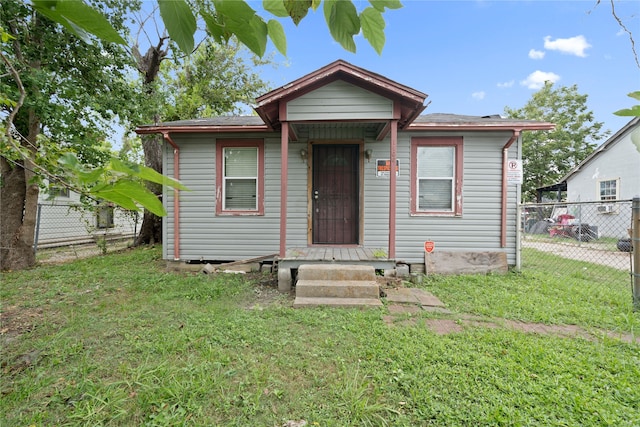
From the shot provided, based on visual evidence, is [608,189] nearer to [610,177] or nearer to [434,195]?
[610,177]

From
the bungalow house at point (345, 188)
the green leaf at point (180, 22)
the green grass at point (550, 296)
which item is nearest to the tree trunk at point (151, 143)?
the bungalow house at point (345, 188)

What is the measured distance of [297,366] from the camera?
7.48 ft

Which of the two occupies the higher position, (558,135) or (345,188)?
(558,135)

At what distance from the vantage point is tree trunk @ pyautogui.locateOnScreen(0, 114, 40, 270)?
5531 mm

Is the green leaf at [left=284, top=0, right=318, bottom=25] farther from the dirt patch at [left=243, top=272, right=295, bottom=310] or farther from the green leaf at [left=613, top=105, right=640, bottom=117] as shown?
the dirt patch at [left=243, top=272, right=295, bottom=310]

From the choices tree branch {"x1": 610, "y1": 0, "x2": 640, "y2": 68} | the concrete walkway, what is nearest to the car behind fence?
the concrete walkway

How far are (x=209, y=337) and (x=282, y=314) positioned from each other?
90 centimetres

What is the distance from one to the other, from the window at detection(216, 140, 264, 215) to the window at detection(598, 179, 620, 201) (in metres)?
15.2

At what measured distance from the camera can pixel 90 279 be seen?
4.85 meters

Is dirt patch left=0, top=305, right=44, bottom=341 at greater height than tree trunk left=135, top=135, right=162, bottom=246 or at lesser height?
lesser

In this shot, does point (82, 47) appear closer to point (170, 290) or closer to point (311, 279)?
point (170, 290)

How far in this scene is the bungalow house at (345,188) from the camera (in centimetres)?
523

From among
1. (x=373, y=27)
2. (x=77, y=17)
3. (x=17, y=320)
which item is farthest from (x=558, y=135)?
(x=17, y=320)

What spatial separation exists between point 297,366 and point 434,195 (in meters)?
4.30
